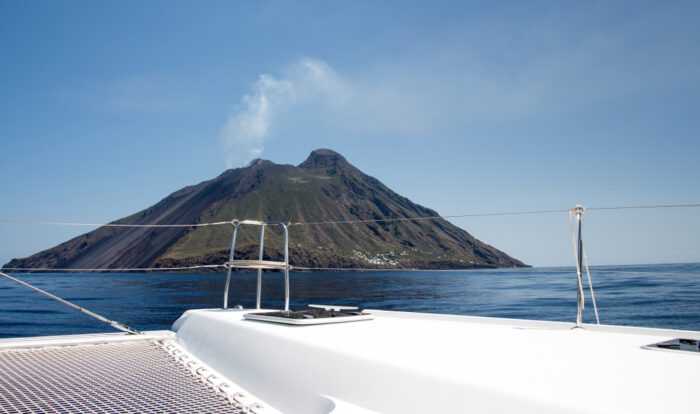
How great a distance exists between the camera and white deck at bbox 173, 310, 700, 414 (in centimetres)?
218

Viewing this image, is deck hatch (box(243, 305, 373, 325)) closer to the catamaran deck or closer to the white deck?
the white deck

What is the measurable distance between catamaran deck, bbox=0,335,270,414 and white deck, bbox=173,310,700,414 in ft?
1.14

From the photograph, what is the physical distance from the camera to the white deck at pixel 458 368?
2.18 m

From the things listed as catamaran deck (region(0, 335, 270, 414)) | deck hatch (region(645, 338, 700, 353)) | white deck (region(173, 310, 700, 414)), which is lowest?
catamaran deck (region(0, 335, 270, 414))

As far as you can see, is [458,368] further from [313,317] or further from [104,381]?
[104,381]

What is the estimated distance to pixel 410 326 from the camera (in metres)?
4.70

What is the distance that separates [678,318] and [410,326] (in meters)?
19.0

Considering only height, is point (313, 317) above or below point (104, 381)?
above

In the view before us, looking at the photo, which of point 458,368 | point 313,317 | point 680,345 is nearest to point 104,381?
point 313,317

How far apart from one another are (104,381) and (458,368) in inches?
114

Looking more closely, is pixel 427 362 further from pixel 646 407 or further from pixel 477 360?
pixel 646 407

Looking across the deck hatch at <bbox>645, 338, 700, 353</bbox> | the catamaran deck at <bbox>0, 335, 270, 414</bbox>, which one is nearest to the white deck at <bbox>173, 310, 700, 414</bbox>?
the deck hatch at <bbox>645, 338, 700, 353</bbox>

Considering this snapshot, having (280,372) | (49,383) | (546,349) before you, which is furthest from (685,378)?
(49,383)

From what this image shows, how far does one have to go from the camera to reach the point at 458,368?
272 cm
